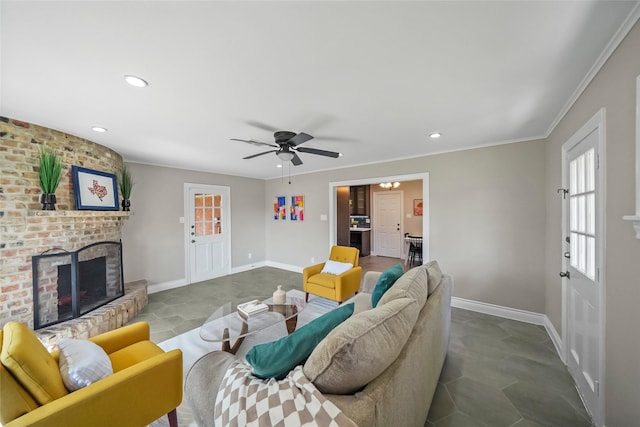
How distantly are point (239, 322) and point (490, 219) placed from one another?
135 inches

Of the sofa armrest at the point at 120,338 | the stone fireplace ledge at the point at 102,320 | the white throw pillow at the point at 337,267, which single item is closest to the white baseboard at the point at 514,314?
the white throw pillow at the point at 337,267

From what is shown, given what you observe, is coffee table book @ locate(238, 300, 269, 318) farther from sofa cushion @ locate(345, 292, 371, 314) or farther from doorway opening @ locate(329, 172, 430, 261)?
doorway opening @ locate(329, 172, 430, 261)

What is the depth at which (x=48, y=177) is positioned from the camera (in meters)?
2.43

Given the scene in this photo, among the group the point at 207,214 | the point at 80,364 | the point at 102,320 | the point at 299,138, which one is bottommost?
the point at 102,320

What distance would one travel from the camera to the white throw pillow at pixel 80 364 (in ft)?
3.88

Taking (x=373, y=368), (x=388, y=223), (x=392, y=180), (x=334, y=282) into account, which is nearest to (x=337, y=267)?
(x=334, y=282)

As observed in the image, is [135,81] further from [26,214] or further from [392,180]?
[392,180]

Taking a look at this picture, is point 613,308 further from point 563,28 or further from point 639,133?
point 563,28

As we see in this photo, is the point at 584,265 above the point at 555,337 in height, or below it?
above

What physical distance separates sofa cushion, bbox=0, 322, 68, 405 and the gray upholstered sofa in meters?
0.57

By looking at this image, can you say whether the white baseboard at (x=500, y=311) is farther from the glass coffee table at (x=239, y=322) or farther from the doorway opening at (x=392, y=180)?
the glass coffee table at (x=239, y=322)

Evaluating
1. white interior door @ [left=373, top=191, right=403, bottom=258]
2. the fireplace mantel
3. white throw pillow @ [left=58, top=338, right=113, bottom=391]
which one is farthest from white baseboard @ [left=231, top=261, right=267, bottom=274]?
white throw pillow @ [left=58, top=338, right=113, bottom=391]

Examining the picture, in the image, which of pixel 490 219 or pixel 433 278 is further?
pixel 490 219

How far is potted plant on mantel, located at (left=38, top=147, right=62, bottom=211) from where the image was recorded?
2.41 metres
